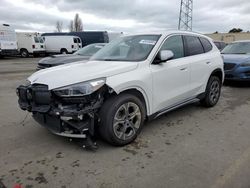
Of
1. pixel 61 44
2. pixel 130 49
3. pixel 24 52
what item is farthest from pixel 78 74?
pixel 61 44

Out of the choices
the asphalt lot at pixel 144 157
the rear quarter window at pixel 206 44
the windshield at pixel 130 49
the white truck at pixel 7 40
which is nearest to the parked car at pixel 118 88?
the windshield at pixel 130 49

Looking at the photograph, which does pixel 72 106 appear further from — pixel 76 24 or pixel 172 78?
pixel 76 24

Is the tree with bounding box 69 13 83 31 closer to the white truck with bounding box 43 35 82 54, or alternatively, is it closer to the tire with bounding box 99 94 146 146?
the white truck with bounding box 43 35 82 54

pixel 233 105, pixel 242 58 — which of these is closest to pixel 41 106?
pixel 233 105

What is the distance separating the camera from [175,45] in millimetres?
4785

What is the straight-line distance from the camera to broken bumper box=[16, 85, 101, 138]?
11.0ft

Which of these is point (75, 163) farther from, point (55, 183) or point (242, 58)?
point (242, 58)

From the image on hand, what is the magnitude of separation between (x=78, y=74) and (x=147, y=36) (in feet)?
5.49

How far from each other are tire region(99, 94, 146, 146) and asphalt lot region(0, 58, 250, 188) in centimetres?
17

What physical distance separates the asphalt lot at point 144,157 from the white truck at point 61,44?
22950 mm

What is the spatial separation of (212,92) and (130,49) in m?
2.41

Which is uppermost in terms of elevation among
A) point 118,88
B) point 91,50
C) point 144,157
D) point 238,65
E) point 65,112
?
point 91,50

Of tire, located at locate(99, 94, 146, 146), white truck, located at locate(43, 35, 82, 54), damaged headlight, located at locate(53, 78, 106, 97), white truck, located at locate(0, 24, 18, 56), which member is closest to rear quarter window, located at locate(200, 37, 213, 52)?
tire, located at locate(99, 94, 146, 146)

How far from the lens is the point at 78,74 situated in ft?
11.9
